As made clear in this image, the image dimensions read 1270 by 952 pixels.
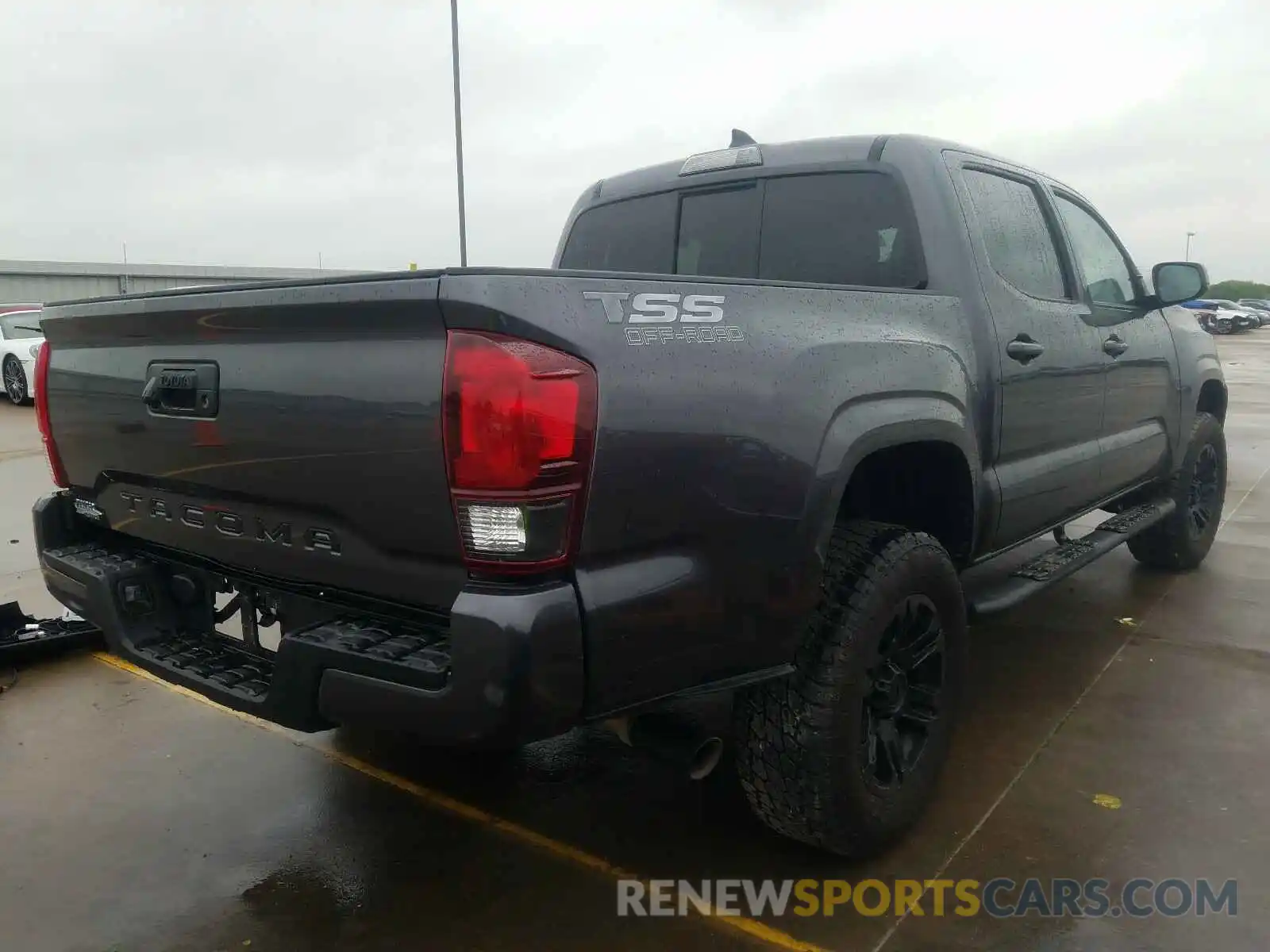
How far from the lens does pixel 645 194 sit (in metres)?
3.94

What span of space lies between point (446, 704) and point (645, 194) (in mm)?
2544

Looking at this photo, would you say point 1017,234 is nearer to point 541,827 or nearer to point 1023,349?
point 1023,349

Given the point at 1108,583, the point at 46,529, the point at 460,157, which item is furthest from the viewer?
the point at 460,157

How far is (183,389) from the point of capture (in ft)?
8.04

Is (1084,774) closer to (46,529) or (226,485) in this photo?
(226,485)

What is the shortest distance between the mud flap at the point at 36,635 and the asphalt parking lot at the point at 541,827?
0.10m

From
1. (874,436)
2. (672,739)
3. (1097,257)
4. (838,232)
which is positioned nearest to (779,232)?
(838,232)

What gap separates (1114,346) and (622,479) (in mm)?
2880

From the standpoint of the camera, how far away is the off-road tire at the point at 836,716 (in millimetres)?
2463

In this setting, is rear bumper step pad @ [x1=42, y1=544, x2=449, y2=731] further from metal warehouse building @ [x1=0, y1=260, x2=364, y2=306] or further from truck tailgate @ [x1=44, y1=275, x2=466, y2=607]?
metal warehouse building @ [x1=0, y1=260, x2=364, y2=306]

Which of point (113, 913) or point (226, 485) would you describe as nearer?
point (226, 485)

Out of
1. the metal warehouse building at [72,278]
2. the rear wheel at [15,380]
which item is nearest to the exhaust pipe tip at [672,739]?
the rear wheel at [15,380]

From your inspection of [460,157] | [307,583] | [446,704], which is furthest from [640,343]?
[460,157]

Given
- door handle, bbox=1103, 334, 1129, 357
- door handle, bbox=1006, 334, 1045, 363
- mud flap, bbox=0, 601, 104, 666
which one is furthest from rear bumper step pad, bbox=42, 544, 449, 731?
door handle, bbox=1103, 334, 1129, 357
